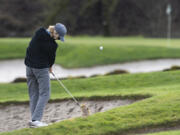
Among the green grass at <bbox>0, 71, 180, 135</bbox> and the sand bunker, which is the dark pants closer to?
the green grass at <bbox>0, 71, 180, 135</bbox>

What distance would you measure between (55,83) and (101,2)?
3128cm

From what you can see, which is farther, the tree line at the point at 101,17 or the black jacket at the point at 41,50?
the tree line at the point at 101,17

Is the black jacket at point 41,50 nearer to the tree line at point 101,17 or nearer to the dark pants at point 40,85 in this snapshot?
the dark pants at point 40,85

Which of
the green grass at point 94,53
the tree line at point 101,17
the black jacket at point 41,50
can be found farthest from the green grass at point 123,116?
the tree line at point 101,17

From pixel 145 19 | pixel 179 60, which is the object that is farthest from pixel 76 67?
pixel 145 19

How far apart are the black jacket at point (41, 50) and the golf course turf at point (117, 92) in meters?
1.49

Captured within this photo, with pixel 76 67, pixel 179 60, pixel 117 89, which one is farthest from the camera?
pixel 179 60

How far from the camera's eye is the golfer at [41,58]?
9.60m

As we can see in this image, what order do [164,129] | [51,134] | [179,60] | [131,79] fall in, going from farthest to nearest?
[179,60]
[131,79]
[164,129]
[51,134]

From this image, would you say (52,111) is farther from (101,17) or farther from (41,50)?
(101,17)

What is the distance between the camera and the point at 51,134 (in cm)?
953

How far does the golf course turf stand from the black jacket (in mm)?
1493

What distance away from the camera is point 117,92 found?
15.4 m

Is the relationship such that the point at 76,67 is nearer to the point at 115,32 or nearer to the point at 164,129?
the point at 164,129
